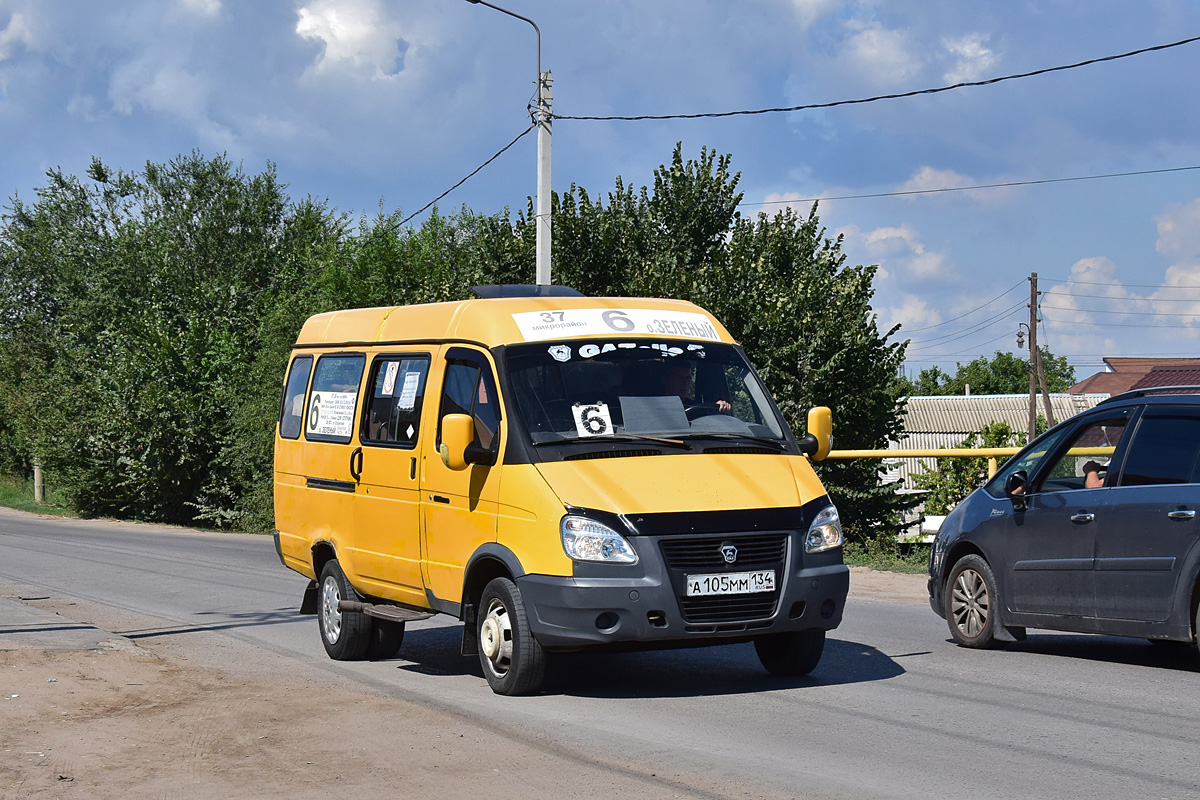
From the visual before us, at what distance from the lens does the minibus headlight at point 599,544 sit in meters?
7.33

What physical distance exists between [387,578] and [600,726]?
2782 millimetres

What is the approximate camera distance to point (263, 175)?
5947cm

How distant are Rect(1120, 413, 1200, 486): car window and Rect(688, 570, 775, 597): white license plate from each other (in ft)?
8.53

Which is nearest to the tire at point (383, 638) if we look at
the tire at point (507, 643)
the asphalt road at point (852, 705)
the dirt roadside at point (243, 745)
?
the asphalt road at point (852, 705)

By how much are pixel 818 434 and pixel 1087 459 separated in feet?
6.13

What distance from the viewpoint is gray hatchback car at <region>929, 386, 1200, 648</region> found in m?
8.14

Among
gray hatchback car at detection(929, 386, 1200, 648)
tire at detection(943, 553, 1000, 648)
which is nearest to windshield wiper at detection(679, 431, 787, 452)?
gray hatchback car at detection(929, 386, 1200, 648)

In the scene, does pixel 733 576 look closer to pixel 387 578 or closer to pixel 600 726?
pixel 600 726

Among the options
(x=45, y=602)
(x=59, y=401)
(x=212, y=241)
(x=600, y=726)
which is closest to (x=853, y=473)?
(x=45, y=602)

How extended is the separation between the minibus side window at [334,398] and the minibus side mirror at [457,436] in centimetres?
210

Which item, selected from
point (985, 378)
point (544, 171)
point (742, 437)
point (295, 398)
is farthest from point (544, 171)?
point (985, 378)

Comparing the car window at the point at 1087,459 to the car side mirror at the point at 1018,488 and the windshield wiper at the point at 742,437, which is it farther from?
the windshield wiper at the point at 742,437

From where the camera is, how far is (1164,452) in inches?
329

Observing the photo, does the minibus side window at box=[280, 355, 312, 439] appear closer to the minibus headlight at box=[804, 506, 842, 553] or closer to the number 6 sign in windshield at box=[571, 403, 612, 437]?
the number 6 sign in windshield at box=[571, 403, 612, 437]
